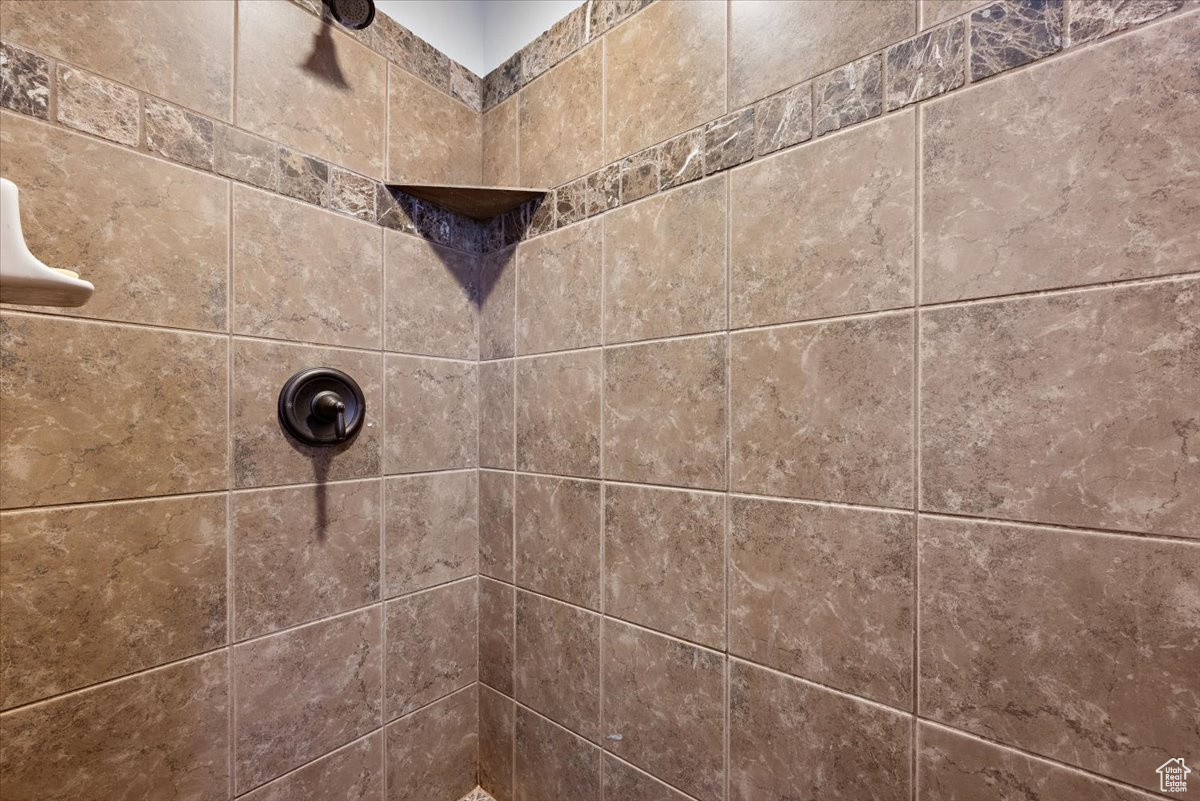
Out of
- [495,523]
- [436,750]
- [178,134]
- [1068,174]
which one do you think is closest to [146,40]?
[178,134]

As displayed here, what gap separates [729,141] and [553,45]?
580 mm

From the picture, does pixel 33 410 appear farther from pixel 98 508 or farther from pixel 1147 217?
pixel 1147 217

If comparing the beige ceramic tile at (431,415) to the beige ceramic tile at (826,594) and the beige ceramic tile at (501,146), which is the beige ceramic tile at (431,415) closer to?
the beige ceramic tile at (501,146)

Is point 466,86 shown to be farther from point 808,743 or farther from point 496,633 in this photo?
point 808,743

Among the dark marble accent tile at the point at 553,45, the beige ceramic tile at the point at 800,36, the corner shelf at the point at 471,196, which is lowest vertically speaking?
the corner shelf at the point at 471,196

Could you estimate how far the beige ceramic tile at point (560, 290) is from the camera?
43.3 inches

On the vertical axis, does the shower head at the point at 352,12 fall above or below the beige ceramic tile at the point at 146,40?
above

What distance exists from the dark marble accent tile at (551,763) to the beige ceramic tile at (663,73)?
49.8 inches

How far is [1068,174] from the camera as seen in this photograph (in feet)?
2.03

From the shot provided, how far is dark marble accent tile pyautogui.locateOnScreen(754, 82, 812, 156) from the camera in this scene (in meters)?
0.82

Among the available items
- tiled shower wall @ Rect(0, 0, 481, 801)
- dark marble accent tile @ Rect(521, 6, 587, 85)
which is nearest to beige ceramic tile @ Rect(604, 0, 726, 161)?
dark marble accent tile @ Rect(521, 6, 587, 85)

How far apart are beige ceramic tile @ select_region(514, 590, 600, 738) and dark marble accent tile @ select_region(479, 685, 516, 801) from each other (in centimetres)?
8

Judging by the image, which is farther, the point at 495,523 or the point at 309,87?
the point at 495,523

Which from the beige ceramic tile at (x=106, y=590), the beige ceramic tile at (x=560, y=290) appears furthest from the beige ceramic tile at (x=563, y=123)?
the beige ceramic tile at (x=106, y=590)
